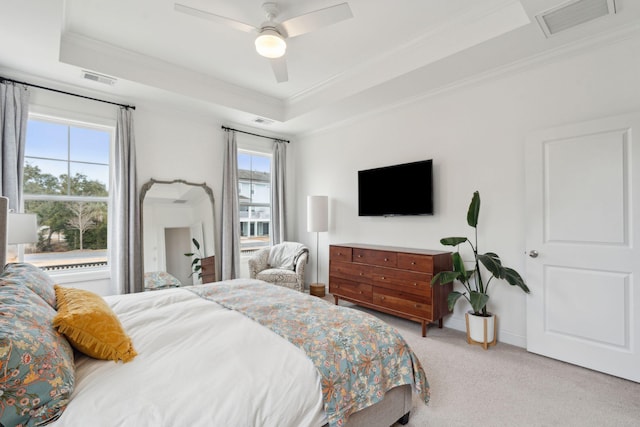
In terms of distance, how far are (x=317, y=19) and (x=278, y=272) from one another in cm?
321

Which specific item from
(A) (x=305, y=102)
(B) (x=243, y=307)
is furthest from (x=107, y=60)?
(B) (x=243, y=307)

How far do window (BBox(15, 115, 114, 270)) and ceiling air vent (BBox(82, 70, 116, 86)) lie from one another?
65 centimetres

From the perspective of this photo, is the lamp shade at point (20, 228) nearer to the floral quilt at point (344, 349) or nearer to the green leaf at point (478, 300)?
the floral quilt at point (344, 349)

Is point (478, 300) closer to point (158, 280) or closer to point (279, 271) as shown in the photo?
point (279, 271)

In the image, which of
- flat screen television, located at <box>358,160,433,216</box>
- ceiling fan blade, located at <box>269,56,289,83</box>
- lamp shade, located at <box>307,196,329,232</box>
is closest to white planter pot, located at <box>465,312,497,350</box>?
flat screen television, located at <box>358,160,433,216</box>

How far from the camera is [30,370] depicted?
3.24 ft

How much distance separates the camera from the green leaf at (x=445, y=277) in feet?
9.86

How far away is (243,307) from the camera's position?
208cm

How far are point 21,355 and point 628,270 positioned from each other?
3650 mm

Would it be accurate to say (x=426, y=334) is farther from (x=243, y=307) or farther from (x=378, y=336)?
(x=243, y=307)

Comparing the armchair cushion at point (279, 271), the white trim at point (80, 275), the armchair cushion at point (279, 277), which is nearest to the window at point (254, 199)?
the armchair cushion at point (279, 271)

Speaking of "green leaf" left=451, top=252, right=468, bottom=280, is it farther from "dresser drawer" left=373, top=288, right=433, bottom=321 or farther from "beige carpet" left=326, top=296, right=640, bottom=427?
"beige carpet" left=326, top=296, right=640, bottom=427

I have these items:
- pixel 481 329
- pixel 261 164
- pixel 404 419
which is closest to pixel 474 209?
pixel 481 329

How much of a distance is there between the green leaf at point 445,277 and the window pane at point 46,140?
4.41 m
